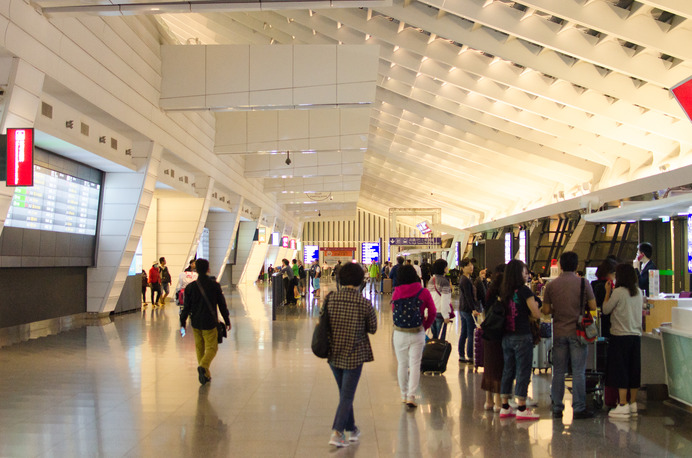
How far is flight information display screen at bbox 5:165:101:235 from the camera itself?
36.4 feet

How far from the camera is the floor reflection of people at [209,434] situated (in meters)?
4.50

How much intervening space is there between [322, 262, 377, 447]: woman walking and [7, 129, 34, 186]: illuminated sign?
16.5 feet

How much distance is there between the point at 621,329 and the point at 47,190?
10436mm

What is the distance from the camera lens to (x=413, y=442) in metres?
4.78

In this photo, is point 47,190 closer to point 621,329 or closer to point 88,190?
point 88,190

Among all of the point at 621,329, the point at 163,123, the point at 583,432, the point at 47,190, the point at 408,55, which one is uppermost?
the point at 408,55

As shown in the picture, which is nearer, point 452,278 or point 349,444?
point 349,444

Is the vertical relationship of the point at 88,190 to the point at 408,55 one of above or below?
below

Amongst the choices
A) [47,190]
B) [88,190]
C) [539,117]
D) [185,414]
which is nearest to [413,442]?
[185,414]

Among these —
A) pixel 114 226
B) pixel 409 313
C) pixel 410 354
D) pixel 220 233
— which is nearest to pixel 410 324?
pixel 409 313

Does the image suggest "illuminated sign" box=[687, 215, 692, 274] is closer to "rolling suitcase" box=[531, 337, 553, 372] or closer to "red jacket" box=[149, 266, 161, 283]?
"rolling suitcase" box=[531, 337, 553, 372]

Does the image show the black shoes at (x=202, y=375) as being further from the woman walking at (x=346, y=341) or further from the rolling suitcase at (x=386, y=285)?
the rolling suitcase at (x=386, y=285)

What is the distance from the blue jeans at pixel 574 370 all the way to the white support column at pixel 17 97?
714cm

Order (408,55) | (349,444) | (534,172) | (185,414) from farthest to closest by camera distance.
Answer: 1. (534,172)
2. (408,55)
3. (185,414)
4. (349,444)
